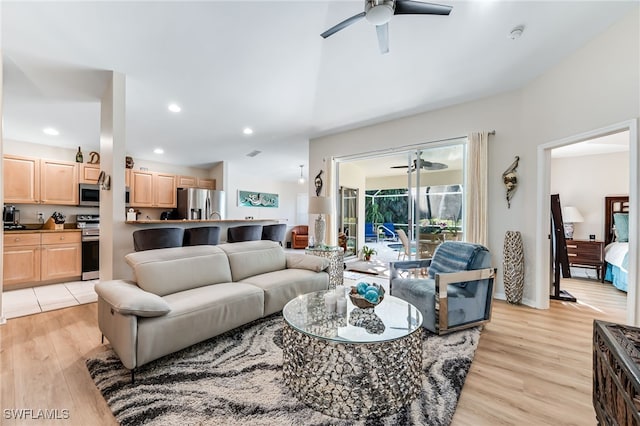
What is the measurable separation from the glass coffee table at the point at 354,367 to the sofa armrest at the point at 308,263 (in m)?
1.53

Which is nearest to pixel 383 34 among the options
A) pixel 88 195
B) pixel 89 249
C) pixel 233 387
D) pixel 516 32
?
pixel 516 32

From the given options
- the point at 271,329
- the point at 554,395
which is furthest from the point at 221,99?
the point at 554,395

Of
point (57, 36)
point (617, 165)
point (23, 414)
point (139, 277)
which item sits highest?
point (57, 36)

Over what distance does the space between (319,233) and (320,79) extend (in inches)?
90.4

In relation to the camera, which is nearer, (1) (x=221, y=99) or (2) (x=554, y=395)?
(2) (x=554, y=395)

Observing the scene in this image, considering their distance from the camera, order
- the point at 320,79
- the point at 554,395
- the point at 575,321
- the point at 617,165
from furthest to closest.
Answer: the point at 617,165
the point at 320,79
the point at 575,321
the point at 554,395

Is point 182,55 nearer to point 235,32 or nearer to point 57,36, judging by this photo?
point 235,32

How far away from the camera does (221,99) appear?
12.0 ft

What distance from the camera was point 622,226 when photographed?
4.41m

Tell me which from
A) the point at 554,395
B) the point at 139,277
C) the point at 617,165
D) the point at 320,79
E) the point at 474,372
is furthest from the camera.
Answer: the point at 617,165

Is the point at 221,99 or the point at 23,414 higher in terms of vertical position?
the point at 221,99

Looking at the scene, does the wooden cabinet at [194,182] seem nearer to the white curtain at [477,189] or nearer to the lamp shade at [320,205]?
the lamp shade at [320,205]

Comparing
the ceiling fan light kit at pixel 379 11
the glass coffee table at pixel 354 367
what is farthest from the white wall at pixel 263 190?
the glass coffee table at pixel 354 367

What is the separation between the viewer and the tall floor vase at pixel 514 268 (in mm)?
3383
